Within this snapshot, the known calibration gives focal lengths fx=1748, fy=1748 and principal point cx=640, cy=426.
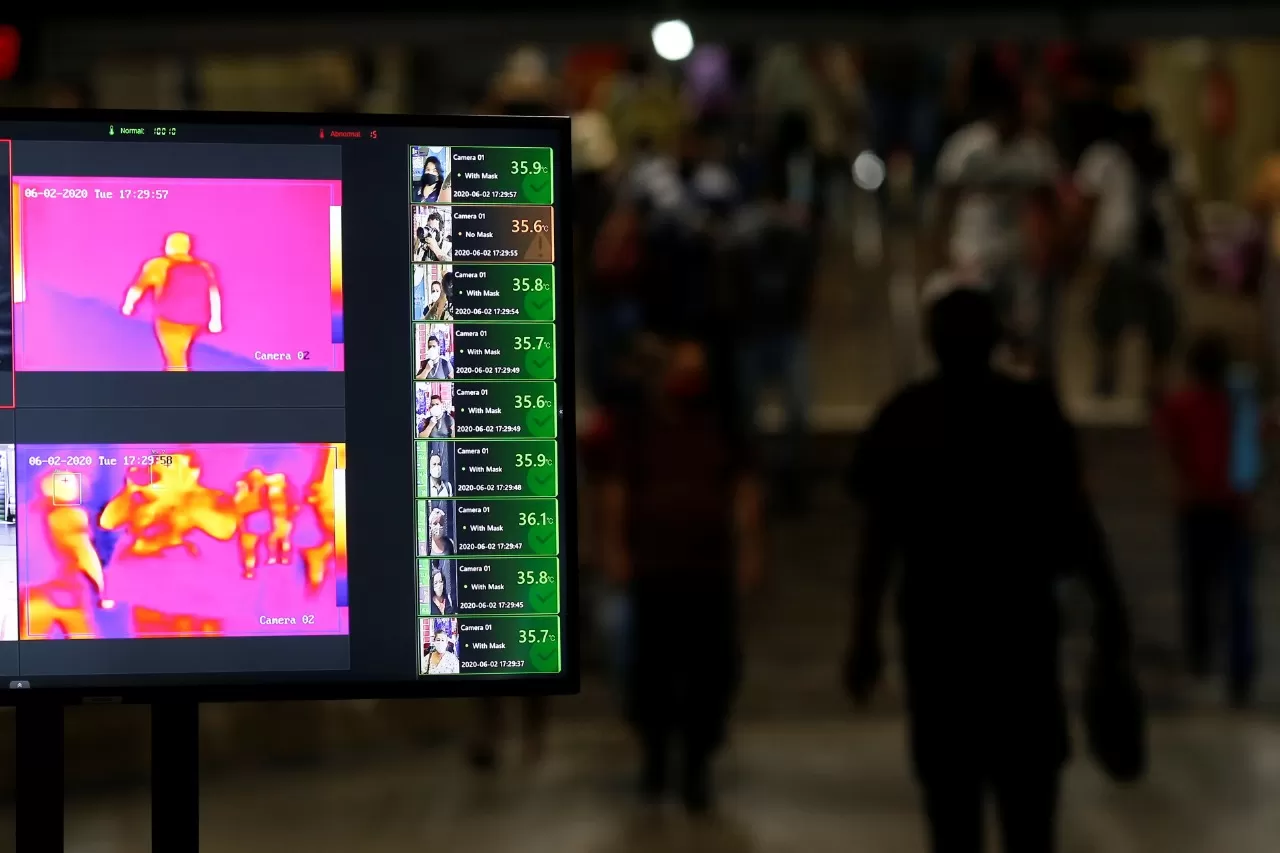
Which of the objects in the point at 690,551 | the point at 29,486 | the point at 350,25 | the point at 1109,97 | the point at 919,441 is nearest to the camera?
the point at 29,486

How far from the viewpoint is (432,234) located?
106 inches

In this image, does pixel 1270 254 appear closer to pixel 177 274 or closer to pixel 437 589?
pixel 437 589

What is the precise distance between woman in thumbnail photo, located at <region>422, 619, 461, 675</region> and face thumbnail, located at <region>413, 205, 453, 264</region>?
1.84ft

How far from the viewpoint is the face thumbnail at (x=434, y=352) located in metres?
2.70

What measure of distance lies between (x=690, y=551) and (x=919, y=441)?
283 cm

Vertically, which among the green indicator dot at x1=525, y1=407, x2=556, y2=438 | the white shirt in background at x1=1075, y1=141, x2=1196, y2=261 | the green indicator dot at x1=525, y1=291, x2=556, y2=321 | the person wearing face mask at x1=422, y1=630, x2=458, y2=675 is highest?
the white shirt in background at x1=1075, y1=141, x2=1196, y2=261

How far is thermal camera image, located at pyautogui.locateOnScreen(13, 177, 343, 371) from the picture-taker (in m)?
2.63

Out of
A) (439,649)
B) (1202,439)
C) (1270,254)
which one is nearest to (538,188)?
(439,649)

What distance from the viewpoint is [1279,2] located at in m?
8.72

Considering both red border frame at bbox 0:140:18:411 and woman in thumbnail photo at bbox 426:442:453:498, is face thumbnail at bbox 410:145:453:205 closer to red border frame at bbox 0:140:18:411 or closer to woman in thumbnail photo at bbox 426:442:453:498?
woman in thumbnail photo at bbox 426:442:453:498

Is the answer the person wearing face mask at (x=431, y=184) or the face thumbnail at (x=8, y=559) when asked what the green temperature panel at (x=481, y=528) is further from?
the face thumbnail at (x=8, y=559)

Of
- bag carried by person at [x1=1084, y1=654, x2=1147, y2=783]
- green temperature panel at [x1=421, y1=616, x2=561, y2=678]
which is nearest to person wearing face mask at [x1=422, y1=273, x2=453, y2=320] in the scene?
green temperature panel at [x1=421, y1=616, x2=561, y2=678]

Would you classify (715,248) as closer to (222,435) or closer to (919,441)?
(919,441)

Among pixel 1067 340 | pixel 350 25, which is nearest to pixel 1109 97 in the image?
pixel 1067 340
